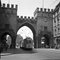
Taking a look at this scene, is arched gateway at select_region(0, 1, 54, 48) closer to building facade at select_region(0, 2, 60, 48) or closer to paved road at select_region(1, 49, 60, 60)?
building facade at select_region(0, 2, 60, 48)

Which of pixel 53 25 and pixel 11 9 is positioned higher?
pixel 11 9

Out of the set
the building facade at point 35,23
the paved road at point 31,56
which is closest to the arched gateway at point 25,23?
the building facade at point 35,23

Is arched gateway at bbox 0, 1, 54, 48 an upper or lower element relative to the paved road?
upper

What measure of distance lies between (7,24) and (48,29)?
15430 millimetres

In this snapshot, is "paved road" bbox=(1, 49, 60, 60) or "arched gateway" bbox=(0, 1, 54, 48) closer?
"paved road" bbox=(1, 49, 60, 60)

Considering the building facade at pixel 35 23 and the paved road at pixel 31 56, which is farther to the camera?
the building facade at pixel 35 23

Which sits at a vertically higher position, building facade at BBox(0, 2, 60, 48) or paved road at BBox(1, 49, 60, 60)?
building facade at BBox(0, 2, 60, 48)

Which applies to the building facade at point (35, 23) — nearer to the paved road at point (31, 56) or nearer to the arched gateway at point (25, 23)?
the arched gateway at point (25, 23)

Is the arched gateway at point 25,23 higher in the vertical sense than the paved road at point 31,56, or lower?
higher

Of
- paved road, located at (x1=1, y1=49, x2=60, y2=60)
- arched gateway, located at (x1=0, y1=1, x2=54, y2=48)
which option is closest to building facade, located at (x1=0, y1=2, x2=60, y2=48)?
arched gateway, located at (x1=0, y1=1, x2=54, y2=48)

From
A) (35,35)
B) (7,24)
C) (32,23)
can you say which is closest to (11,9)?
(7,24)

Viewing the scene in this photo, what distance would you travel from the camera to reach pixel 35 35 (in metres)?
46.7

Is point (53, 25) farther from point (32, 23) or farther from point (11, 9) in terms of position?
point (11, 9)

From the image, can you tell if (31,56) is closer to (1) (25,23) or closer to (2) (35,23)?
(1) (25,23)
